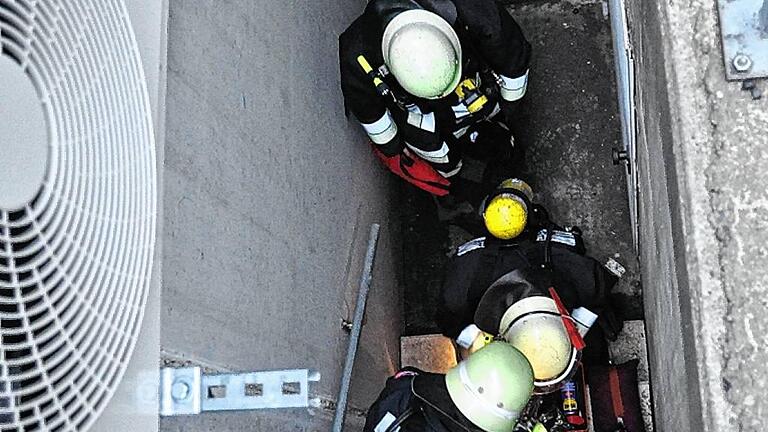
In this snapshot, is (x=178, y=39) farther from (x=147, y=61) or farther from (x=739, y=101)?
(x=739, y=101)

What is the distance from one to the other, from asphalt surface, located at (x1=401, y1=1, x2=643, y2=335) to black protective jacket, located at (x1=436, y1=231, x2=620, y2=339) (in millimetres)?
785

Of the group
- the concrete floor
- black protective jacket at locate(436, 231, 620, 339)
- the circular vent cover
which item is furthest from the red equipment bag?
the circular vent cover

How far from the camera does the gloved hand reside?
172 inches

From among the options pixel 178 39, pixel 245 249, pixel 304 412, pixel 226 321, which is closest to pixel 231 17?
pixel 178 39

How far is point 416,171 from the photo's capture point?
176 inches

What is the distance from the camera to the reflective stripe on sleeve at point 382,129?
3928 millimetres

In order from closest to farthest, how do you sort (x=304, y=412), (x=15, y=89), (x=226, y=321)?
1. (x=15, y=89)
2. (x=226, y=321)
3. (x=304, y=412)

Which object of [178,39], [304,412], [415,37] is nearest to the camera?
[178,39]

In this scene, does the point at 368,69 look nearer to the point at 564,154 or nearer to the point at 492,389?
the point at 492,389

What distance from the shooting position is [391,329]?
450 centimetres

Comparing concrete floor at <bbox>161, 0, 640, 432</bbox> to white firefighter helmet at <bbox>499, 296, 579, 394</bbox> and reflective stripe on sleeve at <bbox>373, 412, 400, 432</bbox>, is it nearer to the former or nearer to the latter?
reflective stripe on sleeve at <bbox>373, 412, 400, 432</bbox>

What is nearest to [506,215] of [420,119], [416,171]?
[420,119]

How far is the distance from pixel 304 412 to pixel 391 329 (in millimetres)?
1588

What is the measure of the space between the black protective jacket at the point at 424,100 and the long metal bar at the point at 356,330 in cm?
45
